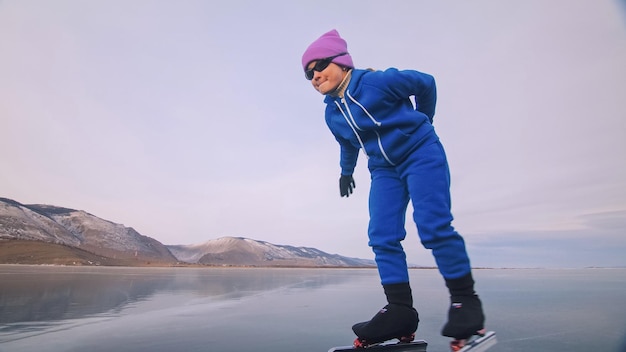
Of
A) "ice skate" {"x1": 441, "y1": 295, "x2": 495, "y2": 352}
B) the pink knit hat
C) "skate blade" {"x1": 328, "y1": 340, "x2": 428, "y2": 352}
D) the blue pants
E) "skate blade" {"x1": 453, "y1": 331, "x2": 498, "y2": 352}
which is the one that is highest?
the pink knit hat

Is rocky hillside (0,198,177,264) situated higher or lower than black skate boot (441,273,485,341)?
higher

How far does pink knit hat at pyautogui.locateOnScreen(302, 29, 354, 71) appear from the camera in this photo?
165cm

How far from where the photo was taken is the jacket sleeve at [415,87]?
155 centimetres

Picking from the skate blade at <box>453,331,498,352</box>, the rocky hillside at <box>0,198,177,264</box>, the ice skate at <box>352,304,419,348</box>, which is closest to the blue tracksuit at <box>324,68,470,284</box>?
the ice skate at <box>352,304,419,348</box>

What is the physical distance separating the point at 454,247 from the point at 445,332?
0.30 meters

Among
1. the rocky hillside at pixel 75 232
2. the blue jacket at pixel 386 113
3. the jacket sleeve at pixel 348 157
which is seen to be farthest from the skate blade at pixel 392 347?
the rocky hillside at pixel 75 232

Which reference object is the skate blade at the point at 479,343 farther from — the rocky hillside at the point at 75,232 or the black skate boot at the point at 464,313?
the rocky hillside at the point at 75,232

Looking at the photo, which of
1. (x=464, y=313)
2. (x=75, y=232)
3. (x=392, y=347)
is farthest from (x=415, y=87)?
(x=75, y=232)

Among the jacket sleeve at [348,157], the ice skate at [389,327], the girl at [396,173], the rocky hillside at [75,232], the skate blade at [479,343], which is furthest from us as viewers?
the rocky hillside at [75,232]

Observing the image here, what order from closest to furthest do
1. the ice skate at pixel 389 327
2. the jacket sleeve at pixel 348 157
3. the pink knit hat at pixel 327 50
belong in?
the ice skate at pixel 389 327, the pink knit hat at pixel 327 50, the jacket sleeve at pixel 348 157

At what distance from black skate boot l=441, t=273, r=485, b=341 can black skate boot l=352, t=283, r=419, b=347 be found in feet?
0.76

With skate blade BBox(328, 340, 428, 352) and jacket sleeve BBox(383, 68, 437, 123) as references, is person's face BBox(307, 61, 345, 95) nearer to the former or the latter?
jacket sleeve BBox(383, 68, 437, 123)

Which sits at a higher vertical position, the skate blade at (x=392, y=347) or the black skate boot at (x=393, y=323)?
the black skate boot at (x=393, y=323)

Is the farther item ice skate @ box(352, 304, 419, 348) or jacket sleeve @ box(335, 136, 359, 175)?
jacket sleeve @ box(335, 136, 359, 175)
